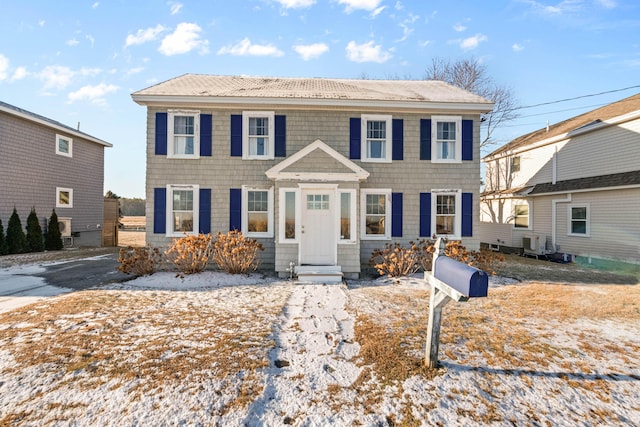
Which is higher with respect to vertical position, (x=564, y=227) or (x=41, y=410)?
(x=564, y=227)

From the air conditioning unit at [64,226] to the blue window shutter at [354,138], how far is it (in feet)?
49.5

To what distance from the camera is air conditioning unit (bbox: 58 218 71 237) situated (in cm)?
1490

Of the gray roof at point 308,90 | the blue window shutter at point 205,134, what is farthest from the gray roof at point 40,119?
the blue window shutter at point 205,134

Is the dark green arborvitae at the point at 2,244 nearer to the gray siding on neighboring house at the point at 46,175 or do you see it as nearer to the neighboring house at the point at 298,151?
the gray siding on neighboring house at the point at 46,175

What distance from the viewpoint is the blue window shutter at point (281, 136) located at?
941cm

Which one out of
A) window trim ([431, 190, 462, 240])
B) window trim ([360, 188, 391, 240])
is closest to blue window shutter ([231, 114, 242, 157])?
window trim ([360, 188, 391, 240])

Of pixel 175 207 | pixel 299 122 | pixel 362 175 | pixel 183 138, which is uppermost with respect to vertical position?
pixel 299 122

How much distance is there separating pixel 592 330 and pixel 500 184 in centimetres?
1466

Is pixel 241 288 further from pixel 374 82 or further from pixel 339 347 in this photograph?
pixel 374 82

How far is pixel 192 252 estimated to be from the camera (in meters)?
8.02

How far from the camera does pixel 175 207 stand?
9328 mm

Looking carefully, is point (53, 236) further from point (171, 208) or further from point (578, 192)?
point (578, 192)

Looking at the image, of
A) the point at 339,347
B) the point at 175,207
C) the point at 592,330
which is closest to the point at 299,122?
the point at 175,207

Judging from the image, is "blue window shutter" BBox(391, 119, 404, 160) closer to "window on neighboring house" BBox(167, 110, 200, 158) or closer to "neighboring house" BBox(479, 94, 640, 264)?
"window on neighboring house" BBox(167, 110, 200, 158)
